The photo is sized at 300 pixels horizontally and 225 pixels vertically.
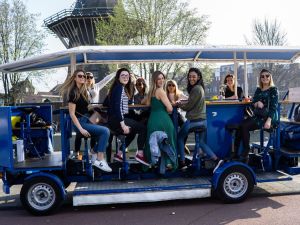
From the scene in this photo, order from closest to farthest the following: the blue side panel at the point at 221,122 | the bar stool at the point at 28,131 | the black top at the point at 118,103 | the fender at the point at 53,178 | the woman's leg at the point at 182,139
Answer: the fender at the point at 53,178 → the black top at the point at 118,103 → the woman's leg at the point at 182,139 → the blue side panel at the point at 221,122 → the bar stool at the point at 28,131

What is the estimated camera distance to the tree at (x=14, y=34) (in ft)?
97.6

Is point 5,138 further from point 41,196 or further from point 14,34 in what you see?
point 14,34

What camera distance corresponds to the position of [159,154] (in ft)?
22.7

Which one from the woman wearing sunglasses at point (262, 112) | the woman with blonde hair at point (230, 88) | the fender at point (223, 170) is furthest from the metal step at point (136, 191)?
the woman with blonde hair at point (230, 88)

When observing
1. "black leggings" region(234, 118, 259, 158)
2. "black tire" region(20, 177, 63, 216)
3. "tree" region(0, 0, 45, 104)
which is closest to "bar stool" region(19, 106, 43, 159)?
"black tire" region(20, 177, 63, 216)

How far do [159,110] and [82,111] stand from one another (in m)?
1.29

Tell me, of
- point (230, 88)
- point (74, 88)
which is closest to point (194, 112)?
point (74, 88)

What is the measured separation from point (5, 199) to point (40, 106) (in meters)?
1.92

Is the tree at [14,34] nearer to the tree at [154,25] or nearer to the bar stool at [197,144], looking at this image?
the tree at [154,25]

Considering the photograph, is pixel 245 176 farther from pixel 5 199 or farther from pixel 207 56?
pixel 5 199

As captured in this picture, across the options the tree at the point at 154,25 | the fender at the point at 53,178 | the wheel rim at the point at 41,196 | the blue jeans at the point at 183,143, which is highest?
the tree at the point at 154,25

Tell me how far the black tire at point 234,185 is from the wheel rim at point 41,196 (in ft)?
9.05

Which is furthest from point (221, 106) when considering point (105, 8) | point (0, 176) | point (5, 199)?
point (105, 8)

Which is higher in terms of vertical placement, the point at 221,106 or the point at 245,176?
the point at 221,106
